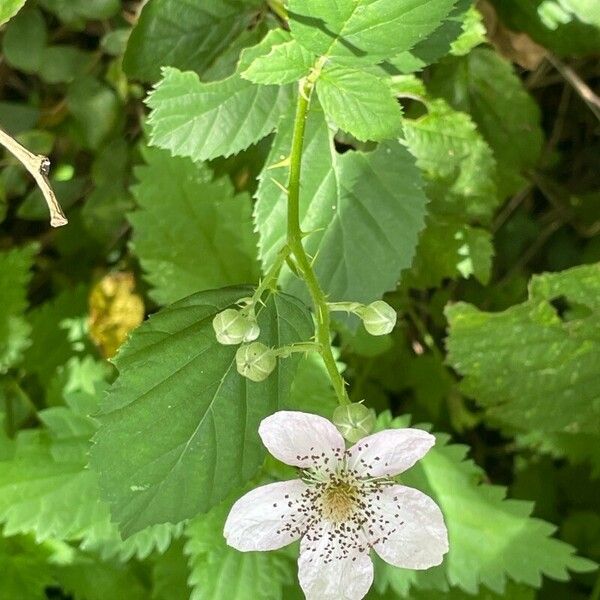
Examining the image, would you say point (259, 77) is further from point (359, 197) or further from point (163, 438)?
point (163, 438)

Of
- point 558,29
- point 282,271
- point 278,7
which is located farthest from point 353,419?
point 558,29

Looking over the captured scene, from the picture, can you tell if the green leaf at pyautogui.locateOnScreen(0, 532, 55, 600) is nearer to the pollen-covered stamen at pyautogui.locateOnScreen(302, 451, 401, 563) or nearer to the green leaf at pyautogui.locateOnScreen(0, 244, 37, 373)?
the green leaf at pyautogui.locateOnScreen(0, 244, 37, 373)

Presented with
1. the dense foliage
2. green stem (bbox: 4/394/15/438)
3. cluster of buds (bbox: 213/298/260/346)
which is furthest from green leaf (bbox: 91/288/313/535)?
green stem (bbox: 4/394/15/438)

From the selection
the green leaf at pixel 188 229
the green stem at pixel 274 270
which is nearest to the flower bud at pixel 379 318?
the green stem at pixel 274 270

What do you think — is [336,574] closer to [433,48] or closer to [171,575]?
[171,575]

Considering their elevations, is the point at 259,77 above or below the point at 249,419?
above

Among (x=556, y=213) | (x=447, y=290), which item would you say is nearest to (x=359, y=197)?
(x=447, y=290)
